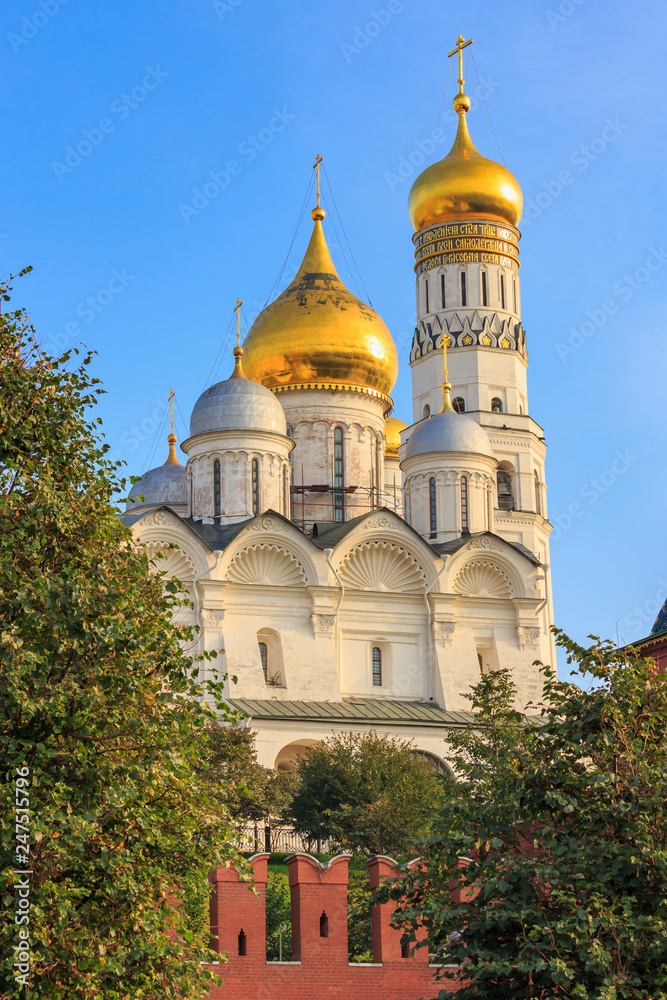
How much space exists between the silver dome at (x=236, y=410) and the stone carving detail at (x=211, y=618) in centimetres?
500

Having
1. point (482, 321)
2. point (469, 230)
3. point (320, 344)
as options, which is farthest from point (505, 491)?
point (320, 344)

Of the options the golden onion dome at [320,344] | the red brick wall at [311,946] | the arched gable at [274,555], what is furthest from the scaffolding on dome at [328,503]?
the red brick wall at [311,946]

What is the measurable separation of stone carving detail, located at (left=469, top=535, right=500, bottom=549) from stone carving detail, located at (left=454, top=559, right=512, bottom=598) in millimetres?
353

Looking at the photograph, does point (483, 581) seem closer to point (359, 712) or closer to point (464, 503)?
point (464, 503)

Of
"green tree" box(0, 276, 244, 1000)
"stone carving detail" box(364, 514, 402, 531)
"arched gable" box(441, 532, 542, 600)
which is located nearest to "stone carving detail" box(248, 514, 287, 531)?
"stone carving detail" box(364, 514, 402, 531)

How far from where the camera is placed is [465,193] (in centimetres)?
5000

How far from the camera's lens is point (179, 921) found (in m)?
13.6

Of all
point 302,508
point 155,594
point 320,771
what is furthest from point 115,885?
point 302,508

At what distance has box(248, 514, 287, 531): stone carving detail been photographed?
36781 millimetres

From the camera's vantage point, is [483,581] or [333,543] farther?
[483,581]

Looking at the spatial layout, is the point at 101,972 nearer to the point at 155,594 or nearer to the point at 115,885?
the point at 115,885

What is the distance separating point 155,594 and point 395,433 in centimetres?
3861

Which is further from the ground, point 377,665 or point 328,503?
point 328,503

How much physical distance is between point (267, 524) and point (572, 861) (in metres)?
23.9
